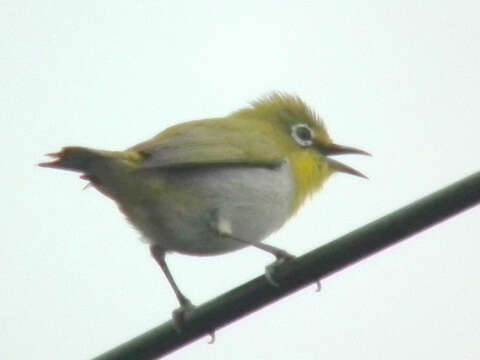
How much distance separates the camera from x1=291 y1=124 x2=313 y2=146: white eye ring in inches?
375

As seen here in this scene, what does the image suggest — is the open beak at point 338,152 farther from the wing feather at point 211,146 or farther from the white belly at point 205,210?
the white belly at point 205,210

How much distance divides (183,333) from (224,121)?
4.17 m

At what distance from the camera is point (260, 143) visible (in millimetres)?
8477

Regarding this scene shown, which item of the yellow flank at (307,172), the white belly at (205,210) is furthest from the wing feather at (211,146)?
the yellow flank at (307,172)

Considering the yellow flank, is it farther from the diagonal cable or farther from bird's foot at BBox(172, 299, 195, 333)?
the diagonal cable

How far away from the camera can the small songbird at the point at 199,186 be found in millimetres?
7289

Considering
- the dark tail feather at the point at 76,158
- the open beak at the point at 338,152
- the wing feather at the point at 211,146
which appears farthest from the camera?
the open beak at the point at 338,152

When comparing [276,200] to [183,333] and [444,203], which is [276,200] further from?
[444,203]

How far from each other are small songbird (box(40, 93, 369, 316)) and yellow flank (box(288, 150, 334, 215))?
2 cm

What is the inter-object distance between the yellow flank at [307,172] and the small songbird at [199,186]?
0.07ft

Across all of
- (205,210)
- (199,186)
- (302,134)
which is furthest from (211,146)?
(302,134)

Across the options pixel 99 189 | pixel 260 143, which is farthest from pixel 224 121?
pixel 99 189

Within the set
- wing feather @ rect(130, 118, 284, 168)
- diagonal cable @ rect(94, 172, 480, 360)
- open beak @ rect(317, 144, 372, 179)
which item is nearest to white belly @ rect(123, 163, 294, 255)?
wing feather @ rect(130, 118, 284, 168)

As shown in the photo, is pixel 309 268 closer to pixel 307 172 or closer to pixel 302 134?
pixel 307 172
